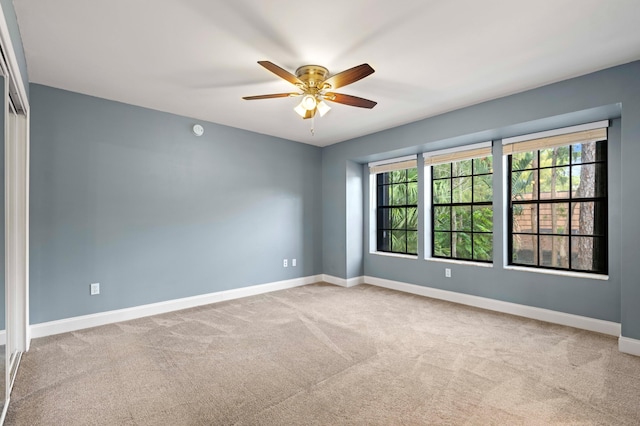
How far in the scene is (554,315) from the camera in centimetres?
356

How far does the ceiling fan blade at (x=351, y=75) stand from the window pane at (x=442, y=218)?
9.79 ft

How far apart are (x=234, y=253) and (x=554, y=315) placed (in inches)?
164

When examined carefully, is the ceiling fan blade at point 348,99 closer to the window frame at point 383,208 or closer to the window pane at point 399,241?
the window frame at point 383,208

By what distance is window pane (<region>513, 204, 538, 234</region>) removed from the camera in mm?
3957

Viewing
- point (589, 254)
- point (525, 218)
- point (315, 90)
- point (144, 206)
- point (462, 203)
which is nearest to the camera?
point (315, 90)

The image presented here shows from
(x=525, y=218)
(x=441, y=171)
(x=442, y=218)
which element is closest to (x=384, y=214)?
(x=442, y=218)

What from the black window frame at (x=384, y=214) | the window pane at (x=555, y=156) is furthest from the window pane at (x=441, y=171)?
the window pane at (x=555, y=156)

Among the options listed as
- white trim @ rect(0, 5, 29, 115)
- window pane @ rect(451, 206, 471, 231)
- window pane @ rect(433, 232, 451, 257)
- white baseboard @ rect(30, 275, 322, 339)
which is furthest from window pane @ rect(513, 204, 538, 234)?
white trim @ rect(0, 5, 29, 115)

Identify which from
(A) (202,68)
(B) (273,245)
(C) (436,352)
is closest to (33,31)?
(A) (202,68)

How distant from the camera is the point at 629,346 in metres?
2.79

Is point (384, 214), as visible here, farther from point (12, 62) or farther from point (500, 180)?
point (12, 62)

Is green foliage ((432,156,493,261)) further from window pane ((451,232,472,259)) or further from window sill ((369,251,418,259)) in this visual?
window sill ((369,251,418,259))

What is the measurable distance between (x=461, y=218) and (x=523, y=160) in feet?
3.65

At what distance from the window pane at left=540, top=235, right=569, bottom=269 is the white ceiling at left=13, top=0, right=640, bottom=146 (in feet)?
5.99
